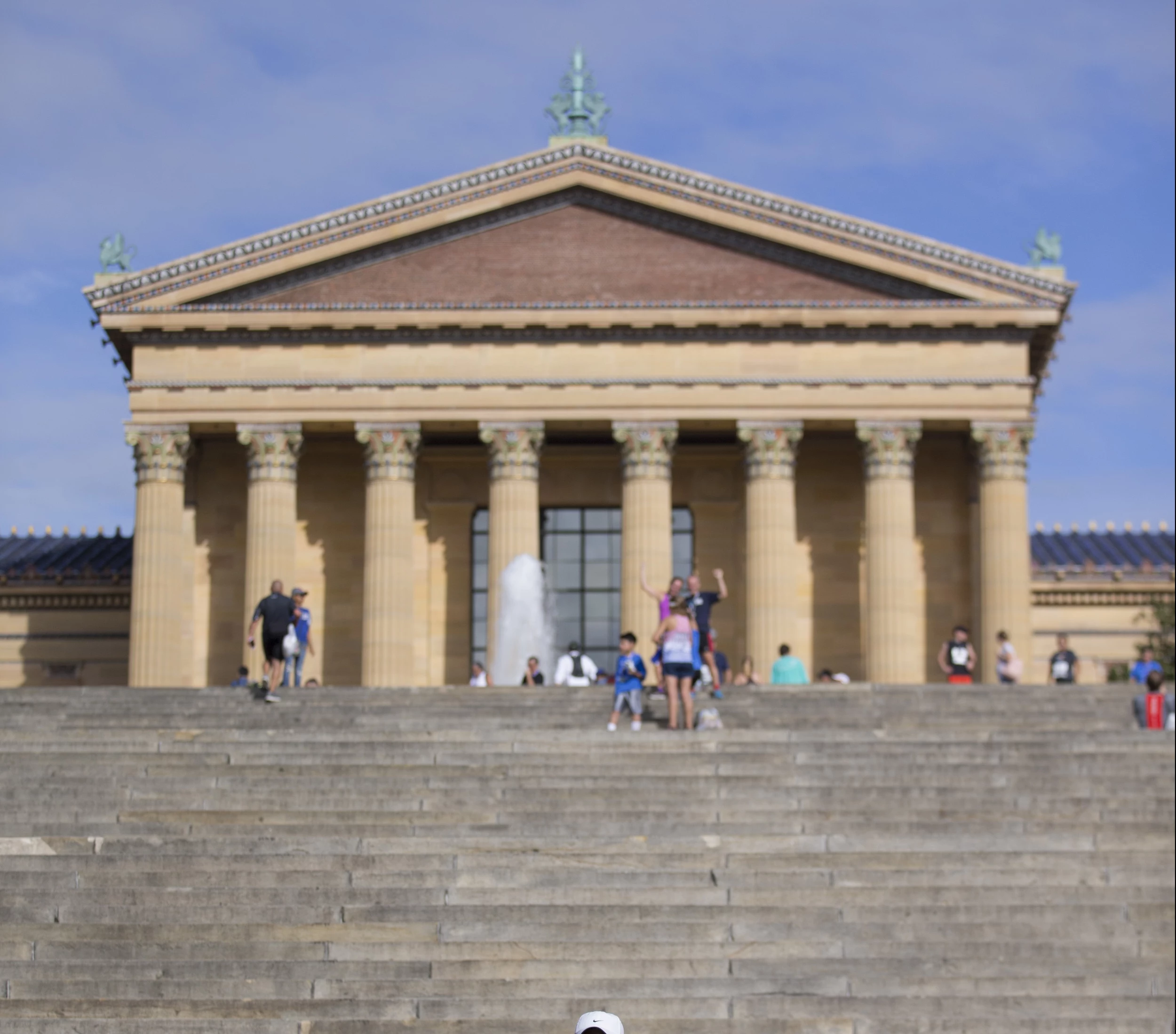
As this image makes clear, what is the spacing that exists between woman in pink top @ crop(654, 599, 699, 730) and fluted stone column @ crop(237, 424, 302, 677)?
18720mm

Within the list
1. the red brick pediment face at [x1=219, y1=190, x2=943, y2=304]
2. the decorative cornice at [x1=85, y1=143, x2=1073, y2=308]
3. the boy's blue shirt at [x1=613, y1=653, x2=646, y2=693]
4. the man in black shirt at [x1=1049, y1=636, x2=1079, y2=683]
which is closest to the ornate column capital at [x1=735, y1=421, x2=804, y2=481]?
the red brick pediment face at [x1=219, y1=190, x2=943, y2=304]

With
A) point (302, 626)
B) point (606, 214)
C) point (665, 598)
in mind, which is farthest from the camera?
point (606, 214)

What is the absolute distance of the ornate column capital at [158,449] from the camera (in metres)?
45.2

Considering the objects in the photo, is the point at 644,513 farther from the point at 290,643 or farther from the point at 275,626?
the point at 275,626

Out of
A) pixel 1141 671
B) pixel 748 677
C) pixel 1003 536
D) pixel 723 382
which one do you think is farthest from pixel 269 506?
pixel 1141 671

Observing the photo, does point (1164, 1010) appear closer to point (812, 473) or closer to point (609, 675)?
point (609, 675)

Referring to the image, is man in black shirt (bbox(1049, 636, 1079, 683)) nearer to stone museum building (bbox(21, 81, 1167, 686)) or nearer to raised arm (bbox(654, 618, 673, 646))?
stone museum building (bbox(21, 81, 1167, 686))

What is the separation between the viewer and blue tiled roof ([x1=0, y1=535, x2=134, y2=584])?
5272 centimetres

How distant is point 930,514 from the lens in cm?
4772

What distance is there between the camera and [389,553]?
45031 mm

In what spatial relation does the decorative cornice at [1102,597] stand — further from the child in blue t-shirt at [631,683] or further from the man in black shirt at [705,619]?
the child in blue t-shirt at [631,683]

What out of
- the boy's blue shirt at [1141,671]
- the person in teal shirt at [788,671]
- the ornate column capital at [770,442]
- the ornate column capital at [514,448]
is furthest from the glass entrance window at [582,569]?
the boy's blue shirt at [1141,671]

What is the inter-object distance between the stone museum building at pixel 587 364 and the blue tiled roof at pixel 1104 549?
10739 millimetres

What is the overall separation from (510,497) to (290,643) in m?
13.6
